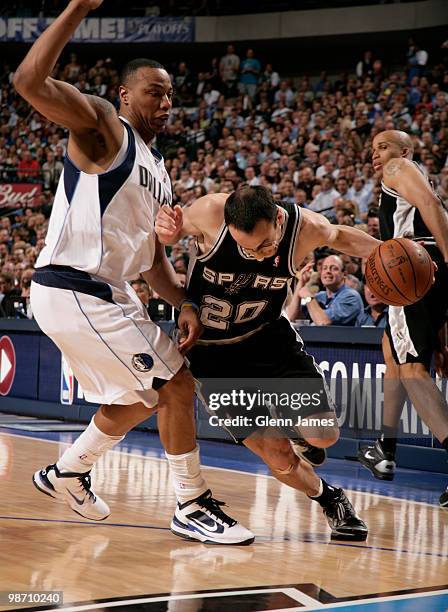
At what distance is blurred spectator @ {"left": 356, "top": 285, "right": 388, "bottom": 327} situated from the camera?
24.4ft

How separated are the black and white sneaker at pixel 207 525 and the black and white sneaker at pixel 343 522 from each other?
431 mm

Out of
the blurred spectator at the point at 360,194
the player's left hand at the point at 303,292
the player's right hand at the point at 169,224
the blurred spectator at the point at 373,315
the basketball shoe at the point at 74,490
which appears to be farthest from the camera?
the blurred spectator at the point at 360,194

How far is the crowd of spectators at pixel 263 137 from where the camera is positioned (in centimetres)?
1259

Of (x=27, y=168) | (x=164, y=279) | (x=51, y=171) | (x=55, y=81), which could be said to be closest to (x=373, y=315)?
(x=164, y=279)

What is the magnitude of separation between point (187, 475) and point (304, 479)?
0.55m

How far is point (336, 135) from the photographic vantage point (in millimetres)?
15352

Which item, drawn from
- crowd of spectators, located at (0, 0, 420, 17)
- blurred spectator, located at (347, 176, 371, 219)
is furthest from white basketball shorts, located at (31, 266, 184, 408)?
crowd of spectators, located at (0, 0, 420, 17)

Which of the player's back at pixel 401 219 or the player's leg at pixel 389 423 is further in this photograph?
the player's leg at pixel 389 423

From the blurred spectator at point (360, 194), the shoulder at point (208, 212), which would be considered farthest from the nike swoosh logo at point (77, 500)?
the blurred spectator at point (360, 194)

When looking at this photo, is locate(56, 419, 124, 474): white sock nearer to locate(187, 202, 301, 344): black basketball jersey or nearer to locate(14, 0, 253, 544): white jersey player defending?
locate(14, 0, 253, 544): white jersey player defending

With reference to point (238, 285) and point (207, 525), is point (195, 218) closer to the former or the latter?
point (238, 285)

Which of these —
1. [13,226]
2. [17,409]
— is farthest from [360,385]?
[13,226]

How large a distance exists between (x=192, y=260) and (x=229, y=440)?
4223 millimetres

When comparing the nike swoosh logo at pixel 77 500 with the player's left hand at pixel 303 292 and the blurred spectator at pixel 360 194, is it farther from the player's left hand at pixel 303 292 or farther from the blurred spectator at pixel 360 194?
the blurred spectator at pixel 360 194
